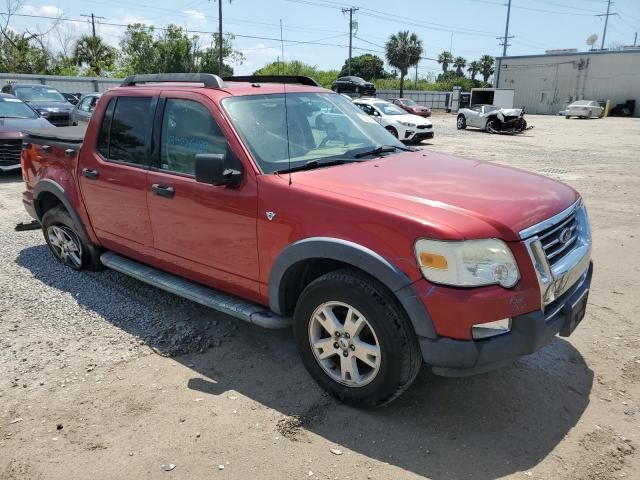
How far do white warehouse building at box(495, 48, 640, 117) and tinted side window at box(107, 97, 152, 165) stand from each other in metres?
51.5

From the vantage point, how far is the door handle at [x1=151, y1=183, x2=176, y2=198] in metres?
3.68

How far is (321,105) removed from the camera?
4.06 meters

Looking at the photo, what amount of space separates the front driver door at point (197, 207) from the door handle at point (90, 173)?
796 mm

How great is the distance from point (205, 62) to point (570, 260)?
54.0m

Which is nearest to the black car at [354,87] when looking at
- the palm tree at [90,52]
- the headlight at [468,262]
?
the headlight at [468,262]

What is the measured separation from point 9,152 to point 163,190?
833cm

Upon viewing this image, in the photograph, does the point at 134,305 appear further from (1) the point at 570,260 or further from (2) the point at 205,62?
(2) the point at 205,62

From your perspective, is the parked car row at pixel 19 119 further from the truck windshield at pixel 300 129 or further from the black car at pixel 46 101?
the truck windshield at pixel 300 129

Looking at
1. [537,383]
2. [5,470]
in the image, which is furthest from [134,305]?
[537,383]

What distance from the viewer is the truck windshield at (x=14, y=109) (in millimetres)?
11188

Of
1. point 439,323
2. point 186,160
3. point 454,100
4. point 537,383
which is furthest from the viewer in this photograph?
point 454,100

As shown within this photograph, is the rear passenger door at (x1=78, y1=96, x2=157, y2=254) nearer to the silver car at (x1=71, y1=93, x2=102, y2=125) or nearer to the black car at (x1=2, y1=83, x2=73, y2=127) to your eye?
the silver car at (x1=71, y1=93, x2=102, y2=125)

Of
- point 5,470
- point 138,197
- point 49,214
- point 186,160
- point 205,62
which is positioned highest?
point 205,62

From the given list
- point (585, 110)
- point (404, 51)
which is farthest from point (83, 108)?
point (404, 51)
